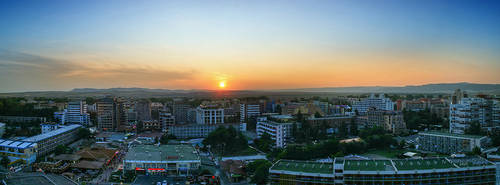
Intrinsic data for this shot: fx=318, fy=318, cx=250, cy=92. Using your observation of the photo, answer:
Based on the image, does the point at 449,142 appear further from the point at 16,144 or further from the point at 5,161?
the point at 16,144

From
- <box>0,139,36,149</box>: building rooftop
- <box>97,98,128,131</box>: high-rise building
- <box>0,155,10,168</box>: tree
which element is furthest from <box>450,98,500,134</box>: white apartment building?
<box>0,155,10,168</box>: tree

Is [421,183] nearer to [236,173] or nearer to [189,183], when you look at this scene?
[236,173]

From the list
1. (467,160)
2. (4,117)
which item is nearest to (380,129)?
(467,160)

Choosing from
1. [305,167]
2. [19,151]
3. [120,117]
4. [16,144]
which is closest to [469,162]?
[305,167]

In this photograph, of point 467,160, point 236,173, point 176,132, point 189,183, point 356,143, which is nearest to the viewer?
point 467,160

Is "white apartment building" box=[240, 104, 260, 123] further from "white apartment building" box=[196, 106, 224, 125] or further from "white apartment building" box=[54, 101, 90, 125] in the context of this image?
"white apartment building" box=[54, 101, 90, 125]

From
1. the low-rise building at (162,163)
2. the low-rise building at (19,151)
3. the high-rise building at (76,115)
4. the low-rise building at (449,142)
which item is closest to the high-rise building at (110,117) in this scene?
the high-rise building at (76,115)

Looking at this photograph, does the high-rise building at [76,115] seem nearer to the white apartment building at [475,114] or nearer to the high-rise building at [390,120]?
the high-rise building at [390,120]
